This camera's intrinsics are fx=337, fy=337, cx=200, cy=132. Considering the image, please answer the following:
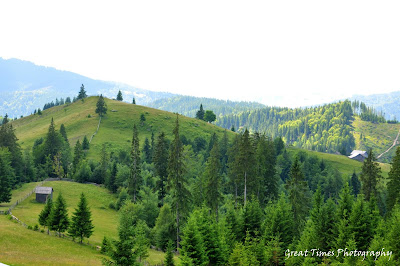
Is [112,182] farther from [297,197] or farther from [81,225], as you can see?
[297,197]

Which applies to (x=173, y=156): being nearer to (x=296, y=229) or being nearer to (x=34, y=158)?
(x=296, y=229)

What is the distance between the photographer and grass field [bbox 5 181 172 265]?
129 feet

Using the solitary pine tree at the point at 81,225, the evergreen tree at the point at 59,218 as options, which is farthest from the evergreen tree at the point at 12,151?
the solitary pine tree at the point at 81,225

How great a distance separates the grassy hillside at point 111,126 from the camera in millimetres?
150125

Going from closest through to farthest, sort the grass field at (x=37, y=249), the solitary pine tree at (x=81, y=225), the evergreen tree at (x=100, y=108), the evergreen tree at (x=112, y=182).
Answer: the grass field at (x=37, y=249) → the solitary pine tree at (x=81, y=225) → the evergreen tree at (x=112, y=182) → the evergreen tree at (x=100, y=108)

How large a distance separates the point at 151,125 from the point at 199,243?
458 feet

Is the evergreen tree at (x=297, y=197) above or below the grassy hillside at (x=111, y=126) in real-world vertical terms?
below

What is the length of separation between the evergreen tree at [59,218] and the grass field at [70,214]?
1898 mm

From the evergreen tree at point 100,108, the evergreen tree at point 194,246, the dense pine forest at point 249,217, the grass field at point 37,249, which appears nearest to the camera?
the grass field at point 37,249

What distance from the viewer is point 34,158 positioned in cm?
10831

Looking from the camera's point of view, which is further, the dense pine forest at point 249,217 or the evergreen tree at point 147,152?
the evergreen tree at point 147,152

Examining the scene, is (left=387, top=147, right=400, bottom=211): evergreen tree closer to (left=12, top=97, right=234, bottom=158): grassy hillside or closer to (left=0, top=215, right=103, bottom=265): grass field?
(left=0, top=215, right=103, bottom=265): grass field

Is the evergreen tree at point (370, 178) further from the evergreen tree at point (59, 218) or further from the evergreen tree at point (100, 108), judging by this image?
the evergreen tree at point (100, 108)

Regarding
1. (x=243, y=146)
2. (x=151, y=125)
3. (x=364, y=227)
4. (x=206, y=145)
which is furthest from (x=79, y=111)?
(x=364, y=227)
